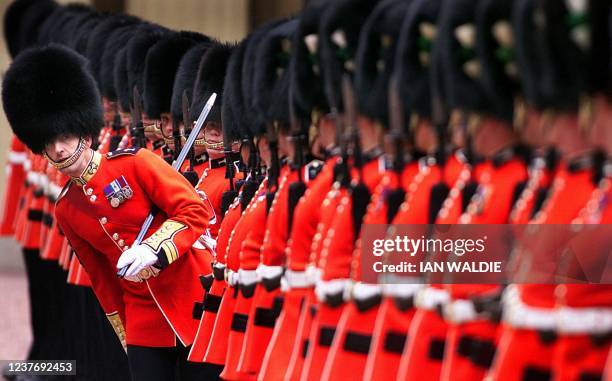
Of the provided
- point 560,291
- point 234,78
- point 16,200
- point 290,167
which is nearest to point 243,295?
point 290,167

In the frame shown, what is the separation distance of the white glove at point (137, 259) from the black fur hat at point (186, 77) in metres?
1.29

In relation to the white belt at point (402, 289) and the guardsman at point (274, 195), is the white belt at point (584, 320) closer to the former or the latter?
the white belt at point (402, 289)

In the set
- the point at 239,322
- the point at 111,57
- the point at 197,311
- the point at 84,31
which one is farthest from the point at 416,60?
the point at 84,31

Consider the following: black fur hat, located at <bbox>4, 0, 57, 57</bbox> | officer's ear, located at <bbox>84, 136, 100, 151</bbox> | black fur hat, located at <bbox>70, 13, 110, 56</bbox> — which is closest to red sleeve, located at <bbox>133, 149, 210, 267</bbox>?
officer's ear, located at <bbox>84, 136, 100, 151</bbox>

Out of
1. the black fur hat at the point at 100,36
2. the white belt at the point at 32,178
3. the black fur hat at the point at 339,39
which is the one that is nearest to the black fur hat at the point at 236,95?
the black fur hat at the point at 339,39

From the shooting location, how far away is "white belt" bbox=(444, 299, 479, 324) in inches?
132

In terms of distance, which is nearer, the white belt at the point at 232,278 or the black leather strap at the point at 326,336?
the black leather strap at the point at 326,336

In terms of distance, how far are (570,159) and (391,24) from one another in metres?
0.77

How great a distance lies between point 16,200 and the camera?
10.0 metres

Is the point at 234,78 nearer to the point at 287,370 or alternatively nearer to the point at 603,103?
the point at 287,370

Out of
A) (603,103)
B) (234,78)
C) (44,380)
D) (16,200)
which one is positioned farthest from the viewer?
(16,200)

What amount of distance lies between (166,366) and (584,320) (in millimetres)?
2582

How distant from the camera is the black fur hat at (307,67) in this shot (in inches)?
165

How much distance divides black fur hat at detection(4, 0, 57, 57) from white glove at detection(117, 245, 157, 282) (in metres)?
5.89
